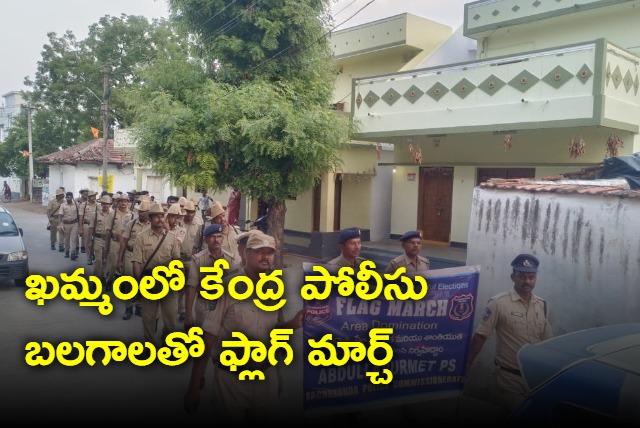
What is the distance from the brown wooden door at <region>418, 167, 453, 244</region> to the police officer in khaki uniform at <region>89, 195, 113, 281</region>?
7864 millimetres

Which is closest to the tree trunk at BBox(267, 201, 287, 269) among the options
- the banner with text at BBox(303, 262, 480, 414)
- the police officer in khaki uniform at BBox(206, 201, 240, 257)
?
the police officer in khaki uniform at BBox(206, 201, 240, 257)

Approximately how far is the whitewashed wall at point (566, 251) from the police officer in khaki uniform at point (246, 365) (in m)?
3.16

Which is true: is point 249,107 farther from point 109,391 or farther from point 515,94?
point 109,391

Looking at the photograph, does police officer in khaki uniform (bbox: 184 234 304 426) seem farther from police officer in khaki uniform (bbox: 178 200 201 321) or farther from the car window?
the car window

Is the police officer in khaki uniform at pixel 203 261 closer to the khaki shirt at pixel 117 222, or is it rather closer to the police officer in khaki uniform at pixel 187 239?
the police officer in khaki uniform at pixel 187 239

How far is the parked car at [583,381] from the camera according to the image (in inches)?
90.4

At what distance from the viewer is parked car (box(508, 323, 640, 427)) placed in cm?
229

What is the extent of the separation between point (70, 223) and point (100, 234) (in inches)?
136

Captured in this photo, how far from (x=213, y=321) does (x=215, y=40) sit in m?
10.00

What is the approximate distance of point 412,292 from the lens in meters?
4.33

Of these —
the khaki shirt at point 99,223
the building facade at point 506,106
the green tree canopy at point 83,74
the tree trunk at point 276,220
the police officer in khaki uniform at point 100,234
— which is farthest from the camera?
the green tree canopy at point 83,74

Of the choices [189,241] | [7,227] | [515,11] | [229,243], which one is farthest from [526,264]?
[515,11]

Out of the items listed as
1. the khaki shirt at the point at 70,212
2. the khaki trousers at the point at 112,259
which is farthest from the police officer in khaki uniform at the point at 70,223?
the khaki trousers at the point at 112,259

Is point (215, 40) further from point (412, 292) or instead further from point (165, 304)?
point (412, 292)
